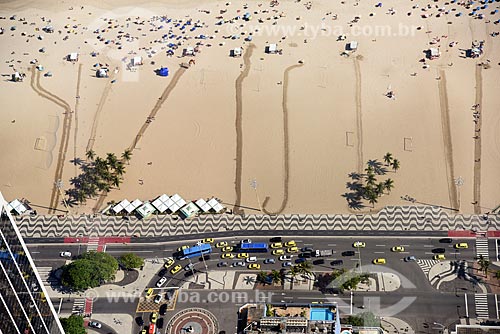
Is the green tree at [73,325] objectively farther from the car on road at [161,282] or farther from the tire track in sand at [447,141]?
the tire track in sand at [447,141]

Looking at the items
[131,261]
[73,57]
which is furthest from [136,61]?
[131,261]

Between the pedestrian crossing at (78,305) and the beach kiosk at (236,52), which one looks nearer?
the pedestrian crossing at (78,305)

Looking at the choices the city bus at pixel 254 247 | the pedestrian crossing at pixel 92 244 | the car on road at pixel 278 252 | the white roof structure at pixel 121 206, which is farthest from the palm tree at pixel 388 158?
the pedestrian crossing at pixel 92 244

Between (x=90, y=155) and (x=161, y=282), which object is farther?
(x=90, y=155)

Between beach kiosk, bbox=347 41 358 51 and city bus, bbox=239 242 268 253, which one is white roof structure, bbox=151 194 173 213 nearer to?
city bus, bbox=239 242 268 253

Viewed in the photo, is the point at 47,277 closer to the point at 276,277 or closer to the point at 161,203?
the point at 161,203
